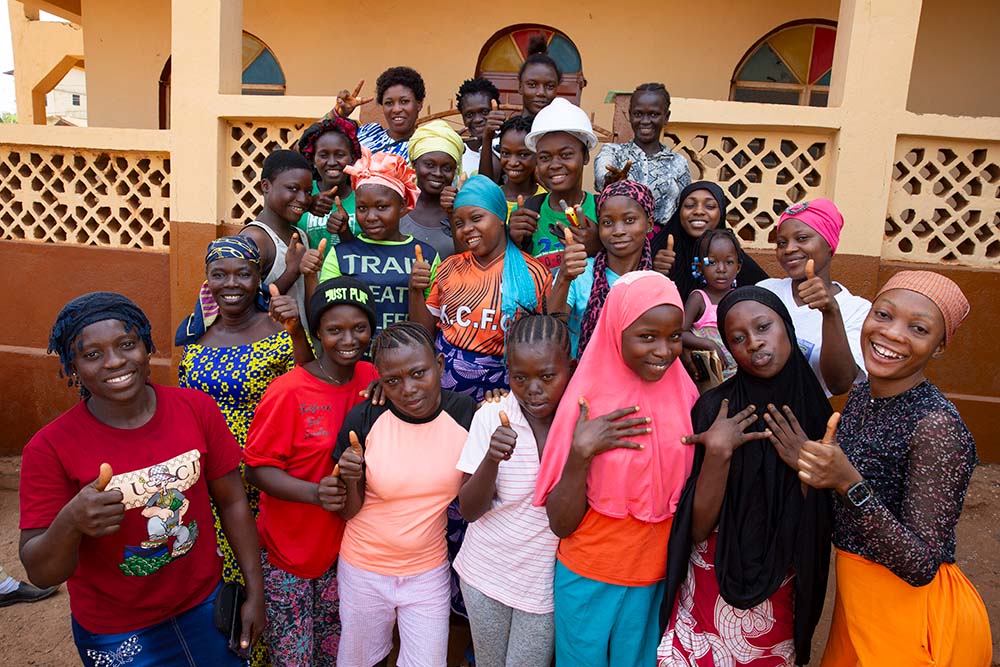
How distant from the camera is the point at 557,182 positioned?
2861 mm

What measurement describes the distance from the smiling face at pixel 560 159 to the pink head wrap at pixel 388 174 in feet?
2.21

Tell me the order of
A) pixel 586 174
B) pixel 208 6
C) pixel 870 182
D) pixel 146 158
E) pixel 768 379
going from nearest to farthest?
1. pixel 768 379
2. pixel 870 182
3. pixel 208 6
4. pixel 146 158
5. pixel 586 174

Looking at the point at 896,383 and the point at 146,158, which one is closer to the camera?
the point at 896,383

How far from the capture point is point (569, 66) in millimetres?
6820

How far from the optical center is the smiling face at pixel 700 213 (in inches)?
121

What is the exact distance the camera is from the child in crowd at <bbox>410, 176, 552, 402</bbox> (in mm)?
2656

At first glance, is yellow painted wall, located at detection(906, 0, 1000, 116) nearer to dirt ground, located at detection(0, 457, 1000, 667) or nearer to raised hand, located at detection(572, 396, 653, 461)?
dirt ground, located at detection(0, 457, 1000, 667)

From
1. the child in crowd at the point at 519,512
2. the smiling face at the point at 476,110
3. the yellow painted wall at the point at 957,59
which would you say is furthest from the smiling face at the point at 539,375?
the yellow painted wall at the point at 957,59

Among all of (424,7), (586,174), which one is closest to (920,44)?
(586,174)

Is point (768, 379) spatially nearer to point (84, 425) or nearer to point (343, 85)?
point (84, 425)

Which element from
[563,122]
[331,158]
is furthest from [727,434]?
[331,158]

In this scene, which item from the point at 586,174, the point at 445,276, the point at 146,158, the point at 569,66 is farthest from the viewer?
the point at 569,66

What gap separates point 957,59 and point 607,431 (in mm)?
7003

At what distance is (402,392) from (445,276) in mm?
713
